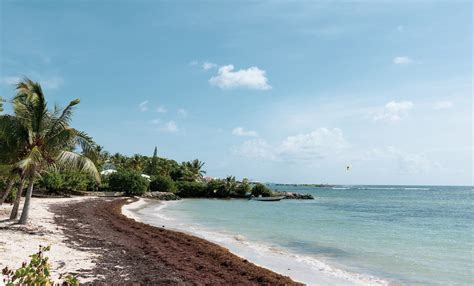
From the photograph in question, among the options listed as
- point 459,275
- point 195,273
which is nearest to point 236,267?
point 195,273

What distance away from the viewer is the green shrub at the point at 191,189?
3425 inches

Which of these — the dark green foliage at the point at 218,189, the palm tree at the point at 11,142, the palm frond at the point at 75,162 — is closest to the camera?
the palm tree at the point at 11,142

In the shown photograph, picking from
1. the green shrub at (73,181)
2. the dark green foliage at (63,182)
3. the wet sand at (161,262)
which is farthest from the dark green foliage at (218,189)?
the wet sand at (161,262)

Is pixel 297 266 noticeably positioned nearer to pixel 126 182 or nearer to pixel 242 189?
pixel 126 182

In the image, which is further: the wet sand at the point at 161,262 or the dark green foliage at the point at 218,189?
the dark green foliage at the point at 218,189

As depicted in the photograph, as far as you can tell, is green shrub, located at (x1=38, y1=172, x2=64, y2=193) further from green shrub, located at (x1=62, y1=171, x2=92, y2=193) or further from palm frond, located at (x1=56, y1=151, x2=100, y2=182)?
palm frond, located at (x1=56, y1=151, x2=100, y2=182)

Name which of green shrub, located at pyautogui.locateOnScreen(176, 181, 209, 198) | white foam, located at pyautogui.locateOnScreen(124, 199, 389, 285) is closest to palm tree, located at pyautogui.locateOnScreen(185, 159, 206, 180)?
green shrub, located at pyautogui.locateOnScreen(176, 181, 209, 198)

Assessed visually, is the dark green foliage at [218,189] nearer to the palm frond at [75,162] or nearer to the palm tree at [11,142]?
the palm tree at [11,142]

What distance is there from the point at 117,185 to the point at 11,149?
157 feet

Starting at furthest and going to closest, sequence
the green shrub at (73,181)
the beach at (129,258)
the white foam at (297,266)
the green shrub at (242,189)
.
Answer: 1. the green shrub at (242,189)
2. the green shrub at (73,181)
3. the white foam at (297,266)
4. the beach at (129,258)

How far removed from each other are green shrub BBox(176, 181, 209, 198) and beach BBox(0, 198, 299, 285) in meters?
69.0

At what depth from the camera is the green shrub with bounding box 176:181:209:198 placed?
285 feet

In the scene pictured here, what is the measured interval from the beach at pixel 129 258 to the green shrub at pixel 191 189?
6904 centimetres

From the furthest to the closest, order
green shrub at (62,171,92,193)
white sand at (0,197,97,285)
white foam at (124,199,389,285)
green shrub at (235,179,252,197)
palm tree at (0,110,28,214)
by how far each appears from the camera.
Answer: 1. green shrub at (235,179,252,197)
2. green shrub at (62,171,92,193)
3. palm tree at (0,110,28,214)
4. white foam at (124,199,389,285)
5. white sand at (0,197,97,285)
